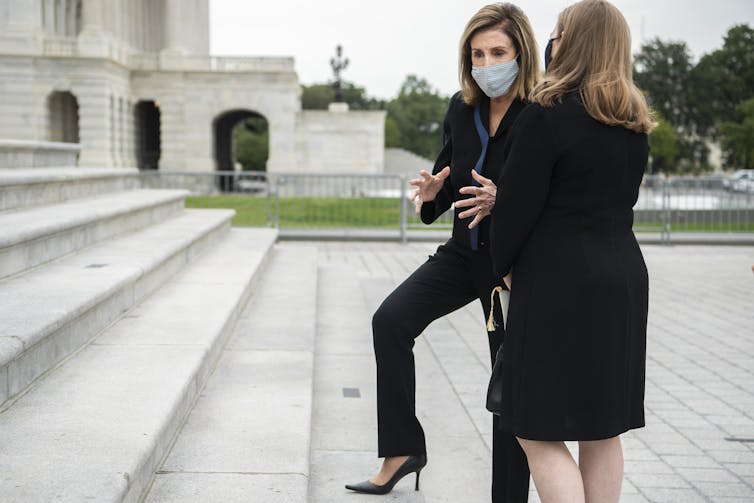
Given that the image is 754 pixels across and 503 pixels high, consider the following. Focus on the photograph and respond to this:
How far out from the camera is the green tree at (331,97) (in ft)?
364

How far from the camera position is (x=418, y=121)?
5108 inches

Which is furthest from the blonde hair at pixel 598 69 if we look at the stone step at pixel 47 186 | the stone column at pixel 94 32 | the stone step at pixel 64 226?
the stone column at pixel 94 32

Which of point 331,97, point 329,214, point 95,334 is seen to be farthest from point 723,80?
point 95,334

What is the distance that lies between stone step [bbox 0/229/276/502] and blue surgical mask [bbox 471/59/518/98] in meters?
2.02

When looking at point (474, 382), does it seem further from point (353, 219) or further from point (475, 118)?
point (353, 219)

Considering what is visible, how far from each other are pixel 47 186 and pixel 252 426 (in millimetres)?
4424

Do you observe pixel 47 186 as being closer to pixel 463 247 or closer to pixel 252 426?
pixel 252 426

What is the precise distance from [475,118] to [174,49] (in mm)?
51691

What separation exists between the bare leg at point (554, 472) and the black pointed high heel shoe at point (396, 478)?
122 centimetres

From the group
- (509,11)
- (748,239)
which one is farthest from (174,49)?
(509,11)

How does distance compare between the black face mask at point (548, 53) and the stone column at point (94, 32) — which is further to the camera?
the stone column at point (94, 32)

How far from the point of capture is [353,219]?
20125 mm

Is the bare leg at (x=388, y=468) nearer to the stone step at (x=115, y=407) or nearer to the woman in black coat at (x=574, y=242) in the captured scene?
the stone step at (x=115, y=407)

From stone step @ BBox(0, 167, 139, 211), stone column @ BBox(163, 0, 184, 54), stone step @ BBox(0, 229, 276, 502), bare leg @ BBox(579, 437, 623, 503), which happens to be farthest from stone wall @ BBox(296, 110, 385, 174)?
bare leg @ BBox(579, 437, 623, 503)
